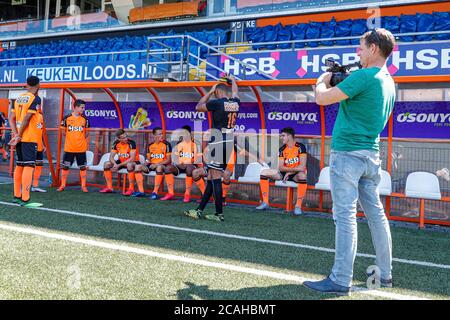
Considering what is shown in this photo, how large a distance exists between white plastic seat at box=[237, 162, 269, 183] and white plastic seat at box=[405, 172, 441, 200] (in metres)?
2.44

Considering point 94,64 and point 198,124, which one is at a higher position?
point 94,64

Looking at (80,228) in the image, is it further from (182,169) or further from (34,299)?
(182,169)

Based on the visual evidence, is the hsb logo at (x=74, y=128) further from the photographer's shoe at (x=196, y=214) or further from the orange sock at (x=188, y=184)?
the photographer's shoe at (x=196, y=214)

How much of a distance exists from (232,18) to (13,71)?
32.1 feet

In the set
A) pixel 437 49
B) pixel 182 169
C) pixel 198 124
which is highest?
pixel 437 49

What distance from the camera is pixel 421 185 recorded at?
6.54 m

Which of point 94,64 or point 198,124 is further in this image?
point 94,64

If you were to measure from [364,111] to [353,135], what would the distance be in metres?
0.19

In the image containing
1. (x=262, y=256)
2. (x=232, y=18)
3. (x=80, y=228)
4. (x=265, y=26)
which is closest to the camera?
(x=262, y=256)

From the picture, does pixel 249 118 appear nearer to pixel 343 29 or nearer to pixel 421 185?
pixel 421 185

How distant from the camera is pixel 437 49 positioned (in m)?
9.89

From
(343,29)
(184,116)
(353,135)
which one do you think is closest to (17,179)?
(184,116)

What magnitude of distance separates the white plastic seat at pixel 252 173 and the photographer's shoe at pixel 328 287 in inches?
176

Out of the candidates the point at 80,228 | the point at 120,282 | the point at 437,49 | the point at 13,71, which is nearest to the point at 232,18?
the point at 437,49
